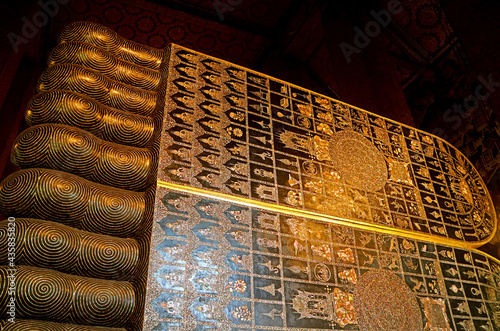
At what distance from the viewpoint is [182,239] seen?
7.06 ft

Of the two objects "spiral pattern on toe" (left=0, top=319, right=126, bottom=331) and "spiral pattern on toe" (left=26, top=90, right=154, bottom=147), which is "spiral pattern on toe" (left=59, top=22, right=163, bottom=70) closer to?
"spiral pattern on toe" (left=26, top=90, right=154, bottom=147)

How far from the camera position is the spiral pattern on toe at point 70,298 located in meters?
1.72

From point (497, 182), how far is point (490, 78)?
281 cm

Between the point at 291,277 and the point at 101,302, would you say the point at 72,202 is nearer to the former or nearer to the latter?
the point at 101,302

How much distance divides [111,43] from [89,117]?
82 centimetres

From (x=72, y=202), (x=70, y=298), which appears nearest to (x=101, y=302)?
(x=70, y=298)

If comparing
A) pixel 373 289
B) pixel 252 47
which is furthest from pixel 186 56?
pixel 252 47

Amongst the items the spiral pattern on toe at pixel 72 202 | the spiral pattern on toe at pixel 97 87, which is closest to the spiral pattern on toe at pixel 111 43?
the spiral pattern on toe at pixel 97 87

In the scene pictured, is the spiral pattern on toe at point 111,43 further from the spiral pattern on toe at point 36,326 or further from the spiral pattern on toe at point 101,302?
the spiral pattern on toe at point 36,326

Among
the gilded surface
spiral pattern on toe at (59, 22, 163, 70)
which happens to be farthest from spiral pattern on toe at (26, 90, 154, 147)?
spiral pattern on toe at (59, 22, 163, 70)

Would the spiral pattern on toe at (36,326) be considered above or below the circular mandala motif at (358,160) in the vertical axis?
below

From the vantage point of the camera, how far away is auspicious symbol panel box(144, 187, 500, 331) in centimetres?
204

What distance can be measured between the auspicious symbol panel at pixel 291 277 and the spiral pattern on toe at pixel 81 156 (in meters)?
0.26

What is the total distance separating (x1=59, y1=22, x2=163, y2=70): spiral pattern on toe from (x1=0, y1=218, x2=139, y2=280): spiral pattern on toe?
149cm
